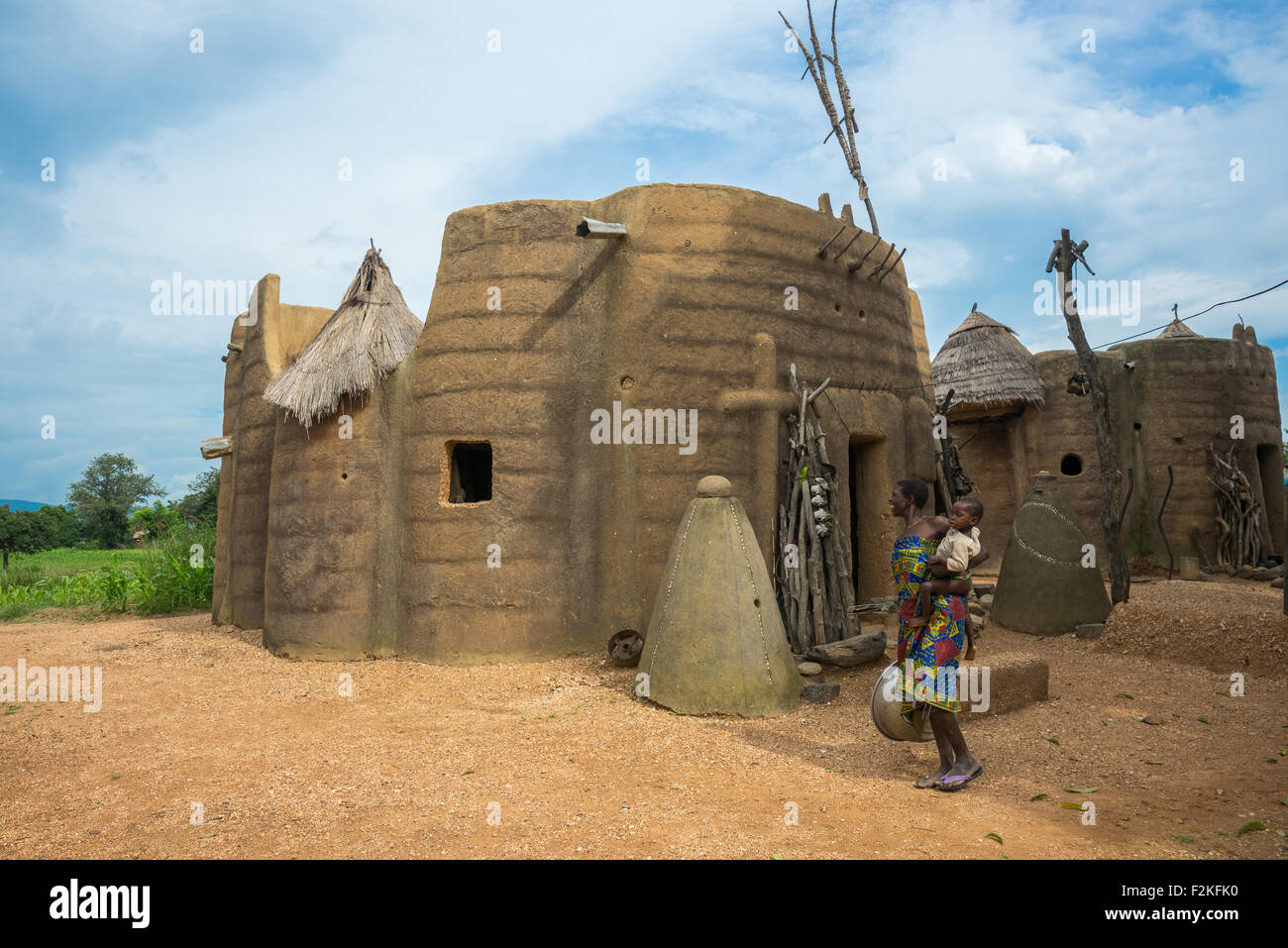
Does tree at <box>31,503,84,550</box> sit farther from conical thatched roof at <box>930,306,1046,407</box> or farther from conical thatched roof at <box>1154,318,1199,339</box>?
conical thatched roof at <box>1154,318,1199,339</box>

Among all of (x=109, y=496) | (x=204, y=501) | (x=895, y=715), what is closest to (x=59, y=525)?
(x=109, y=496)

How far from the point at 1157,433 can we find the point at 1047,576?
7.76m

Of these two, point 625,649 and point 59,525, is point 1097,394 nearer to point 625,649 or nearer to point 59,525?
point 625,649

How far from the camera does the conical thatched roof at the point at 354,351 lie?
27.4 feet

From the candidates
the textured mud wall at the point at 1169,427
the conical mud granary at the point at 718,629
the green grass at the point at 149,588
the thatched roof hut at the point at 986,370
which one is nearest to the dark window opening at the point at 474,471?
the conical mud granary at the point at 718,629

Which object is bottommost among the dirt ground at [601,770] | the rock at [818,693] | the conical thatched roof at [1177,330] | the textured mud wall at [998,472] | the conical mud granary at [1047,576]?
the dirt ground at [601,770]

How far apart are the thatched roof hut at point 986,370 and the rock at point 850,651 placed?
902cm

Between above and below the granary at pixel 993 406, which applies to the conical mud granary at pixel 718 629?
below

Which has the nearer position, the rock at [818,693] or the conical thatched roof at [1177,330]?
the rock at [818,693]

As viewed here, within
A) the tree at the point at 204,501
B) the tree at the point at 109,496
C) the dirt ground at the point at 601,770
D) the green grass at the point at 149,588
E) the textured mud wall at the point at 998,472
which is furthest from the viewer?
the tree at the point at 109,496

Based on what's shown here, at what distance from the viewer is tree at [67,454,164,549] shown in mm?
39000

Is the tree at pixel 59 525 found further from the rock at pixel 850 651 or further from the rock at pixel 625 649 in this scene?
the rock at pixel 850 651
